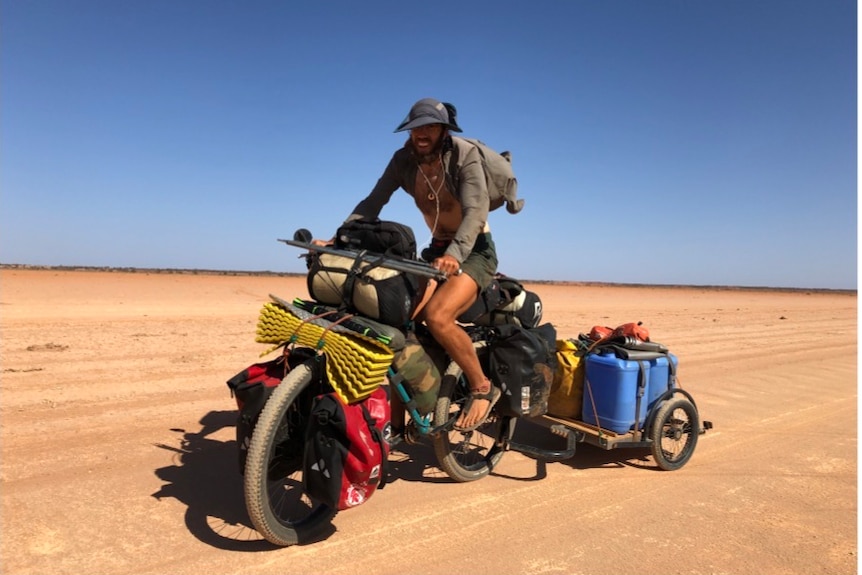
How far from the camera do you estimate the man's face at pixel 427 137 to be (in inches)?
162

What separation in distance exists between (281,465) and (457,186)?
7.35ft

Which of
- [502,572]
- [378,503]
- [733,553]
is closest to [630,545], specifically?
[733,553]

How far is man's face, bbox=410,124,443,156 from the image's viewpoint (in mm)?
4121

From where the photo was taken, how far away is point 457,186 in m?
4.28

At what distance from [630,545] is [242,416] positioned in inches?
97.6

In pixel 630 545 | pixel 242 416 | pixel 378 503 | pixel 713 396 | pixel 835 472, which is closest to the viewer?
pixel 242 416

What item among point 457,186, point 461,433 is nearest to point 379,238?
point 457,186

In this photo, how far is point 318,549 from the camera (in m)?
3.40

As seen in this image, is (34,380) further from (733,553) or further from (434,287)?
(733,553)

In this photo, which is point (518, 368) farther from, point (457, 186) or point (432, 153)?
point (432, 153)

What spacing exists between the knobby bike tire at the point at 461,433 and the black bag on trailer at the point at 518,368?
0.26 m

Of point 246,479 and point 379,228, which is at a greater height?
point 379,228

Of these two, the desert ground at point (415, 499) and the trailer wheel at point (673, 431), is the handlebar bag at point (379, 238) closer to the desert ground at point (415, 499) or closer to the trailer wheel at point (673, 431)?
the desert ground at point (415, 499)

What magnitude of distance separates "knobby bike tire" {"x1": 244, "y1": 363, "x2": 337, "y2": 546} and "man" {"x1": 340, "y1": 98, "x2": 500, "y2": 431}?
3.32 feet
